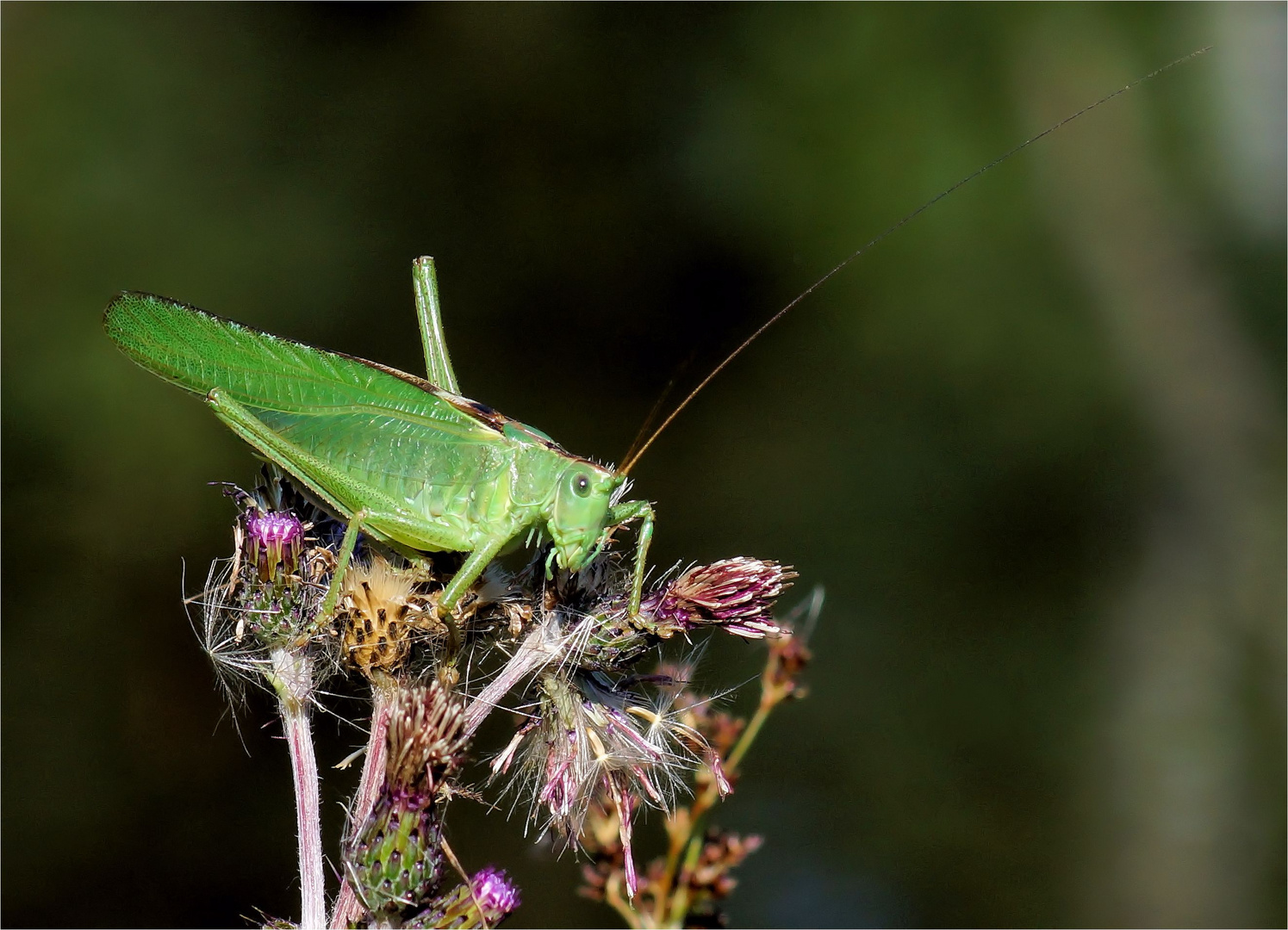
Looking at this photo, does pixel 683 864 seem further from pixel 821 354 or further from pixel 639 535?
pixel 821 354

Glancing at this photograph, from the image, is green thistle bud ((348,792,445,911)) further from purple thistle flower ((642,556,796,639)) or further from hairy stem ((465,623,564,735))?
purple thistle flower ((642,556,796,639))

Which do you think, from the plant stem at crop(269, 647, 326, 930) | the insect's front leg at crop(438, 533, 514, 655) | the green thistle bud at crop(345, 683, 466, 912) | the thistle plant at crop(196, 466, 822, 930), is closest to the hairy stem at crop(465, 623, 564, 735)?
the thistle plant at crop(196, 466, 822, 930)

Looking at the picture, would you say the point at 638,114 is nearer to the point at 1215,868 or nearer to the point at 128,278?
the point at 128,278

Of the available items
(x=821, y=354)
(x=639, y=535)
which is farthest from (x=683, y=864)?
(x=821, y=354)

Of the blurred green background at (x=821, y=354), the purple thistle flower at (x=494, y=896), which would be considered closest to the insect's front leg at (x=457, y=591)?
the purple thistle flower at (x=494, y=896)

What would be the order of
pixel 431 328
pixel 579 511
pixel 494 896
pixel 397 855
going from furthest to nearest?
pixel 431 328
pixel 579 511
pixel 494 896
pixel 397 855

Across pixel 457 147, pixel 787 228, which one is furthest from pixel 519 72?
pixel 787 228
